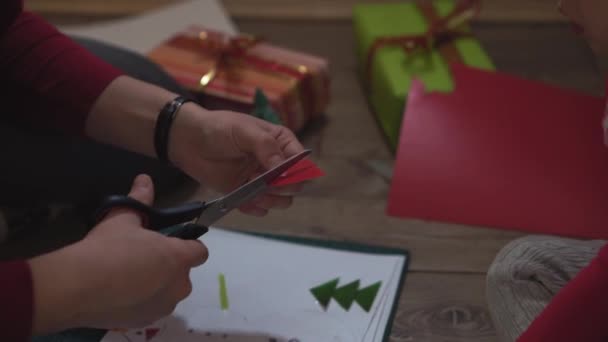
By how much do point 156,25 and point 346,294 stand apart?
2.52 feet

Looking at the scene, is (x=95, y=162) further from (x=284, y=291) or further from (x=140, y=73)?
(x=284, y=291)

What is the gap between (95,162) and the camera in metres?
0.88

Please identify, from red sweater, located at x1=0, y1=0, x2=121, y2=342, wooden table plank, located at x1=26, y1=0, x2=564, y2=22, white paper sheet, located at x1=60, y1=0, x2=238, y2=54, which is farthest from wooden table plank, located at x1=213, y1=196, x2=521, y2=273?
wooden table plank, located at x1=26, y1=0, x2=564, y2=22

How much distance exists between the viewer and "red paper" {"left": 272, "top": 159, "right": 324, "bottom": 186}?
634 millimetres

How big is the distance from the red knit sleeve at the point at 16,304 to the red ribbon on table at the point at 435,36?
76 cm

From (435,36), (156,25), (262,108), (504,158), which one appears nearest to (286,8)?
(156,25)

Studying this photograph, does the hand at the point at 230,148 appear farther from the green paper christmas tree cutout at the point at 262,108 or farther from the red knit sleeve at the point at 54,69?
the green paper christmas tree cutout at the point at 262,108

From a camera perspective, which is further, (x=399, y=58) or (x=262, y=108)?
(x=399, y=58)

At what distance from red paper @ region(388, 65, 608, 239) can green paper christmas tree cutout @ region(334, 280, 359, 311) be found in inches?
7.3

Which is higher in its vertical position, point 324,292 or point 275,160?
point 275,160

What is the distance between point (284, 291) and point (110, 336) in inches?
7.7

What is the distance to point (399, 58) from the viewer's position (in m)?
1.08

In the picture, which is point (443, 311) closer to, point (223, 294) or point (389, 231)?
point (389, 231)

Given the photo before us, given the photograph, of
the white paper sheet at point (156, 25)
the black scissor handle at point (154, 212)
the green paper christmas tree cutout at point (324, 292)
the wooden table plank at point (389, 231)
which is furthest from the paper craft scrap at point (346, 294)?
the white paper sheet at point (156, 25)
